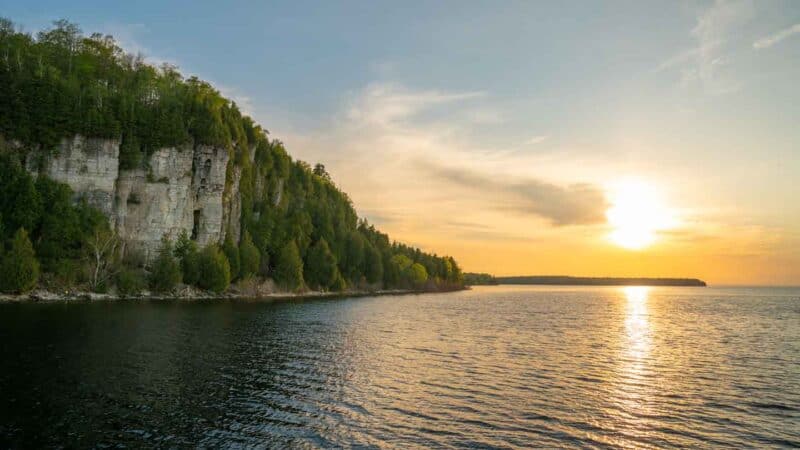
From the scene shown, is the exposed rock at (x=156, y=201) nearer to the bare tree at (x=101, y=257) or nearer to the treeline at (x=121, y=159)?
the treeline at (x=121, y=159)

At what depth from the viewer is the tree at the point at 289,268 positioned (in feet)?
461

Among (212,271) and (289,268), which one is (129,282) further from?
(289,268)

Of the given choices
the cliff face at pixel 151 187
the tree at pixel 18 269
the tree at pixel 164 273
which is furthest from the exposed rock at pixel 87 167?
the tree at pixel 18 269

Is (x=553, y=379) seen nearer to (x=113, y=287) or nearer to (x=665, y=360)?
(x=665, y=360)

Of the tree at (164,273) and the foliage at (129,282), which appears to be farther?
the tree at (164,273)

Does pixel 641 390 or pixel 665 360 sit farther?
pixel 665 360

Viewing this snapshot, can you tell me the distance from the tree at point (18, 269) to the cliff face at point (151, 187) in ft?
85.8

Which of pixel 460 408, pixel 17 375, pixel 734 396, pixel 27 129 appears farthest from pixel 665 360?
pixel 27 129

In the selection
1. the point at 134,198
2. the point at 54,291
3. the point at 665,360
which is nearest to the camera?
the point at 665,360

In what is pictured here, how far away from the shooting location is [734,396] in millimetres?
29562

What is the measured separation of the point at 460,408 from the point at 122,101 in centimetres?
11716

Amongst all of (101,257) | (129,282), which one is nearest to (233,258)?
(129,282)

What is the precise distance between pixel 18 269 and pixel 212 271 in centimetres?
3940

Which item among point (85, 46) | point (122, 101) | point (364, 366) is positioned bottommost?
point (364, 366)
